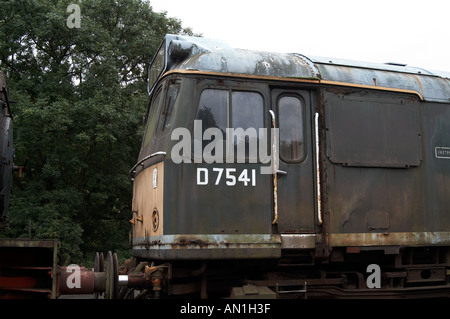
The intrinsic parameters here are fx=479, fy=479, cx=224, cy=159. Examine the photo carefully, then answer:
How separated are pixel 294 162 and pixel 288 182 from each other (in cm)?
26

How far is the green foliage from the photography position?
1477 cm

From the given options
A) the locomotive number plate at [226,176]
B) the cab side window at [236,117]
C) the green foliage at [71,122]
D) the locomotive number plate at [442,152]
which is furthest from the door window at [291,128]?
the green foliage at [71,122]

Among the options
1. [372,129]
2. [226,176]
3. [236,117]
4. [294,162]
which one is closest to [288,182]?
[294,162]

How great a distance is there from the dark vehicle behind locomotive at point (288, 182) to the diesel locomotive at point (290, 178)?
0.01 m

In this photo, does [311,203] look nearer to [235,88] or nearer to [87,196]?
[235,88]

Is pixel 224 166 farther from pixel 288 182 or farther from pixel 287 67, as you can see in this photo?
pixel 287 67

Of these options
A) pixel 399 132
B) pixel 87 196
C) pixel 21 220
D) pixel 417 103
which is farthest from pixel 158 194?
pixel 87 196

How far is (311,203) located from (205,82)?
75.9 inches

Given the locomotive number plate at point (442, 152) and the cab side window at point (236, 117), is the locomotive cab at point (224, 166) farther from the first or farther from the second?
the locomotive number plate at point (442, 152)

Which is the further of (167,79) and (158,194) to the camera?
(167,79)

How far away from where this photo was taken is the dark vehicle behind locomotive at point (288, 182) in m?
5.41

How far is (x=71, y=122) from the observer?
48.8 ft
